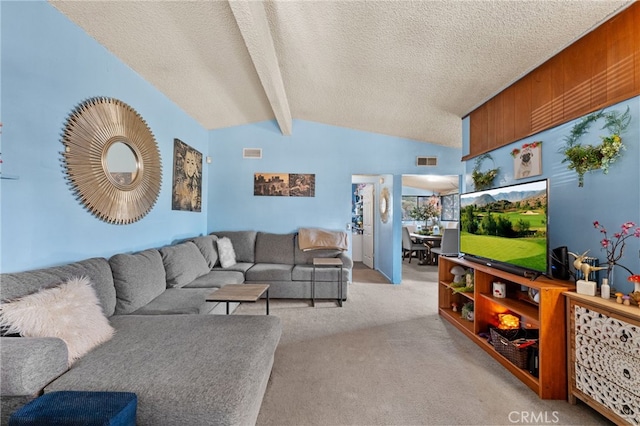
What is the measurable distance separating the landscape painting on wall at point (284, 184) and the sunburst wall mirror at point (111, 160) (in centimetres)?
179

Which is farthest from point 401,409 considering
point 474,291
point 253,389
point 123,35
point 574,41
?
point 123,35

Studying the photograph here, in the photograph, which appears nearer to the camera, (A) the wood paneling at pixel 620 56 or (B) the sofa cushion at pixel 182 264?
(A) the wood paneling at pixel 620 56

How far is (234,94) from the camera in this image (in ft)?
11.8

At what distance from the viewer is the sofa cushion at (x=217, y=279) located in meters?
2.89

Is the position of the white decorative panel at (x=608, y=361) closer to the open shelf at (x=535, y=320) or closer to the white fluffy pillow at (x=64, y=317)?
the open shelf at (x=535, y=320)

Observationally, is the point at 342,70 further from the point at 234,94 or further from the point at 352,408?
the point at 352,408

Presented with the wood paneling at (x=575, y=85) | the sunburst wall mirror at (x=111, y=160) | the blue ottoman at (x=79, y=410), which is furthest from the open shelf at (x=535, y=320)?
the sunburst wall mirror at (x=111, y=160)

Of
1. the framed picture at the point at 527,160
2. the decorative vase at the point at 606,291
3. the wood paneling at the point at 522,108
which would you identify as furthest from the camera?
the wood paneling at the point at 522,108

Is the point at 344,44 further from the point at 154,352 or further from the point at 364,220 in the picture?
the point at 364,220

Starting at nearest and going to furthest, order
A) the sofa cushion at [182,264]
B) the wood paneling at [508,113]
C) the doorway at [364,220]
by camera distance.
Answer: the wood paneling at [508,113]
the sofa cushion at [182,264]
the doorway at [364,220]

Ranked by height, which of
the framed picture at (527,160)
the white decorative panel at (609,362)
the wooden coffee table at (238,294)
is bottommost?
the white decorative panel at (609,362)

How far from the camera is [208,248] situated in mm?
3754

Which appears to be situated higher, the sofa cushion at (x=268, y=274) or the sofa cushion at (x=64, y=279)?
the sofa cushion at (x=64, y=279)

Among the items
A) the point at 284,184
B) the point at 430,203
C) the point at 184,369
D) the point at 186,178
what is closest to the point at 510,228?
the point at 184,369
